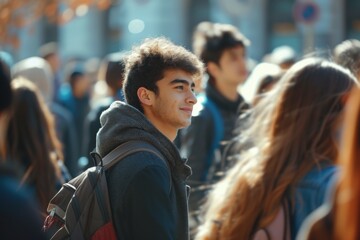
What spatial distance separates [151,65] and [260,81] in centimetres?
375

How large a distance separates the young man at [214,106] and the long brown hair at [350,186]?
343cm

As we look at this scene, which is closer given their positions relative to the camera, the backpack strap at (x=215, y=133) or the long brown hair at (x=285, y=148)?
the long brown hair at (x=285, y=148)

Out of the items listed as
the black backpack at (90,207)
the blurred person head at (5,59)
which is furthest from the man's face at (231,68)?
the black backpack at (90,207)

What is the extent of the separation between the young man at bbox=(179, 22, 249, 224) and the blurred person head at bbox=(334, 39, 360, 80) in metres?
0.82

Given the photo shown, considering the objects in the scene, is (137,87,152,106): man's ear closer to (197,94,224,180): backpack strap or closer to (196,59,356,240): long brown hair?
(196,59,356,240): long brown hair

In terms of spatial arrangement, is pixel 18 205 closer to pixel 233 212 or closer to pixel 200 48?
pixel 233 212

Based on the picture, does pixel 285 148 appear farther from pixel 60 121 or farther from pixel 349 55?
pixel 60 121

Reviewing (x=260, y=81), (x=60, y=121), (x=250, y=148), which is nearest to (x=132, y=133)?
(x=250, y=148)

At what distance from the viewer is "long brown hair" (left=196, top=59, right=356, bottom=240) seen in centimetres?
421

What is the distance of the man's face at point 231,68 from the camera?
7699mm

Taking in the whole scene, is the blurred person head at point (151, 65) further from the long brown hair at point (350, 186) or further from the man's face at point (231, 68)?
the man's face at point (231, 68)

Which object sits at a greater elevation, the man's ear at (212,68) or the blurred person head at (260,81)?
the man's ear at (212,68)

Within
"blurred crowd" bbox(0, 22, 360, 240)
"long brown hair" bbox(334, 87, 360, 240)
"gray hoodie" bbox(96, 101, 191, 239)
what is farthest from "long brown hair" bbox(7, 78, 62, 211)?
"long brown hair" bbox(334, 87, 360, 240)

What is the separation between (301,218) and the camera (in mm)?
4082
